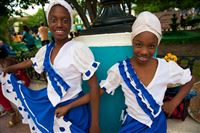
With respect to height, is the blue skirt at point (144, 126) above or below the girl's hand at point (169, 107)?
below

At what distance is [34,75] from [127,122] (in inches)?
186

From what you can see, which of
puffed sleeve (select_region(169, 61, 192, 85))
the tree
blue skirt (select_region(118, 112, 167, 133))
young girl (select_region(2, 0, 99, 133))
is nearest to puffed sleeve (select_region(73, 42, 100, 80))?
young girl (select_region(2, 0, 99, 133))

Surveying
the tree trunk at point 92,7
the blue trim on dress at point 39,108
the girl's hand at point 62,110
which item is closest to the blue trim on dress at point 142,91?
the girl's hand at point 62,110

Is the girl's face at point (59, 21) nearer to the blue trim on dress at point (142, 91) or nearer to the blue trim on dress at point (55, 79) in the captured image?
the blue trim on dress at point (55, 79)

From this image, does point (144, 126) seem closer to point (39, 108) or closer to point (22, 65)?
point (39, 108)

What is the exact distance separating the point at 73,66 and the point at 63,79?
0.46ft

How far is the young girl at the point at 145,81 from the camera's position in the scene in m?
1.98

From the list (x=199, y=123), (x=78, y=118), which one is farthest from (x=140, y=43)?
(x=199, y=123)

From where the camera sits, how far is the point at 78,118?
222 cm

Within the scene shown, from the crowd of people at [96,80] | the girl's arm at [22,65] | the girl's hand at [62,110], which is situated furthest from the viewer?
the girl's arm at [22,65]

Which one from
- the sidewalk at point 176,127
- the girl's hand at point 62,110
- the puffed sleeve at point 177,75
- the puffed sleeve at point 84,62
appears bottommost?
the sidewalk at point 176,127

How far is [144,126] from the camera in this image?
6.83 feet

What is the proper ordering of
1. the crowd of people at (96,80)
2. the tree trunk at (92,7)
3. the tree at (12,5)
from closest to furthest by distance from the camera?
1. the crowd of people at (96,80)
2. the tree at (12,5)
3. the tree trunk at (92,7)

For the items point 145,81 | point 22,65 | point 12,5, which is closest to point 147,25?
point 145,81
